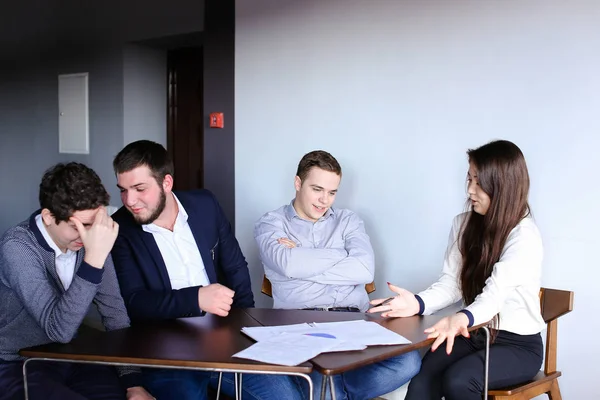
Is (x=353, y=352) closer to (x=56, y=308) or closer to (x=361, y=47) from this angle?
(x=56, y=308)

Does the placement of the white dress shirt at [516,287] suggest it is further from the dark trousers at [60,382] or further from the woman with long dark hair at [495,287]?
the dark trousers at [60,382]

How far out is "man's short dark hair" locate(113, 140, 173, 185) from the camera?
2.66m

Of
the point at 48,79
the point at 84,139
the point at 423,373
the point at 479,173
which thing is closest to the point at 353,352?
the point at 423,373

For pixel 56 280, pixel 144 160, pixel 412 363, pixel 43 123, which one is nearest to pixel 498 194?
pixel 412 363

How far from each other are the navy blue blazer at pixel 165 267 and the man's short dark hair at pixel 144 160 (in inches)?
7.2

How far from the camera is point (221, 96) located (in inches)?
176

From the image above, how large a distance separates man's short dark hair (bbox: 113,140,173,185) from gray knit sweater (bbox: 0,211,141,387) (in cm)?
55

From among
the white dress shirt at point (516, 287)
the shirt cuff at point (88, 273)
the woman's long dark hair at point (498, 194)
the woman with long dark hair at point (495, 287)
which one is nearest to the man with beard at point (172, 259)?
the shirt cuff at point (88, 273)

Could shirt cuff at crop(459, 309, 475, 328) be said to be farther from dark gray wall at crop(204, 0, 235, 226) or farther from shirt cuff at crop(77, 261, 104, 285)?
dark gray wall at crop(204, 0, 235, 226)

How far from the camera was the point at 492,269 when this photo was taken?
8.48ft

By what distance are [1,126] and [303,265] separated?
212 inches

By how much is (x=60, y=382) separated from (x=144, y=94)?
4.21m

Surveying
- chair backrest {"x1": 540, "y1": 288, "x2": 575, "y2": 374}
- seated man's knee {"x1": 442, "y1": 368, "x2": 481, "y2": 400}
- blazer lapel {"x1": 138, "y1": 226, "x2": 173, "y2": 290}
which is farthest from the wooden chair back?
blazer lapel {"x1": 138, "y1": 226, "x2": 173, "y2": 290}

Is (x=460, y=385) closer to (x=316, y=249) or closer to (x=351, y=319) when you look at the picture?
(x=351, y=319)
